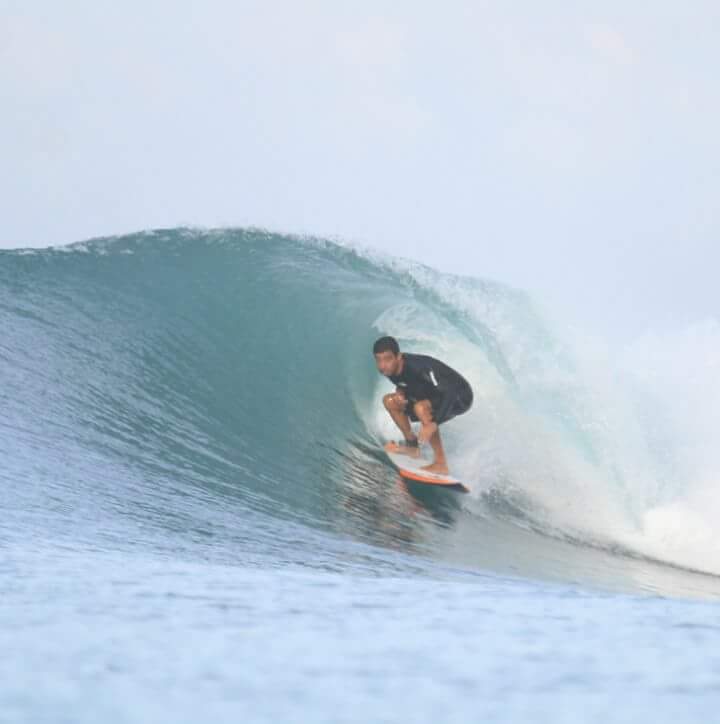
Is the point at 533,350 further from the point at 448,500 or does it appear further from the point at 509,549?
the point at 509,549

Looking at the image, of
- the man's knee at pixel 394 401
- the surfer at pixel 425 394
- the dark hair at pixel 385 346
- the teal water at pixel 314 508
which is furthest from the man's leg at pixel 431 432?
the dark hair at pixel 385 346

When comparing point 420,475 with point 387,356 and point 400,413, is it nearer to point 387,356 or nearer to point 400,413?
point 400,413

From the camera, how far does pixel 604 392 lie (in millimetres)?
8227

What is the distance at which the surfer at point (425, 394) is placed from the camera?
22.0 ft

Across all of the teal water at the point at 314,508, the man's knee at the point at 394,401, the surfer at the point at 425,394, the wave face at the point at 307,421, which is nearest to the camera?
the teal water at the point at 314,508

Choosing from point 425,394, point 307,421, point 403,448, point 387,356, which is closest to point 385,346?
point 387,356

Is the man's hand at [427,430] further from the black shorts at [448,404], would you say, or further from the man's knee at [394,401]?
the man's knee at [394,401]

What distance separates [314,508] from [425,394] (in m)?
1.40

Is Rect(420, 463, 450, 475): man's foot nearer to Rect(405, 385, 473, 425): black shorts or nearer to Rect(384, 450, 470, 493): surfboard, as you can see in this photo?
Rect(384, 450, 470, 493): surfboard

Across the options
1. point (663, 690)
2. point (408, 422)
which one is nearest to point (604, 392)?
point (408, 422)

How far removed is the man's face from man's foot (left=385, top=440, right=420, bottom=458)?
0.86m

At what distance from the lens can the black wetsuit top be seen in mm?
6762

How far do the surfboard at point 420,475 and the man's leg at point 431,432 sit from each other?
Answer: 0.17ft

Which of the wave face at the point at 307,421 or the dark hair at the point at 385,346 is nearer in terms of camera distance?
the wave face at the point at 307,421
